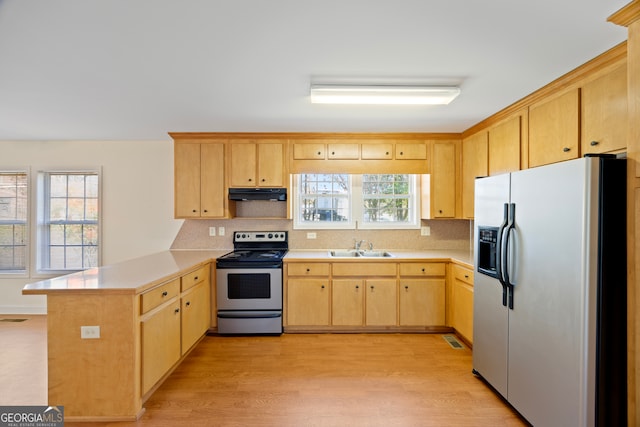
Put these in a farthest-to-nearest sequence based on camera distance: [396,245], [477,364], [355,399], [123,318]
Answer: [396,245] < [477,364] < [355,399] < [123,318]

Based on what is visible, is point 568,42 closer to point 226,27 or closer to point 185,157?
point 226,27

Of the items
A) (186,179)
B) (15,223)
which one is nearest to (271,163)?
(186,179)

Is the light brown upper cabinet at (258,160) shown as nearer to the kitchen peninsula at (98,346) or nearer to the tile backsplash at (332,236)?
the tile backsplash at (332,236)

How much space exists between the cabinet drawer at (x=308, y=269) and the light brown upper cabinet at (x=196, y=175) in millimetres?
1157

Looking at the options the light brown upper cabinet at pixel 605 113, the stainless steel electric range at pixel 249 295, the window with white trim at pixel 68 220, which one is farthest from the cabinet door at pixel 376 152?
the window with white trim at pixel 68 220

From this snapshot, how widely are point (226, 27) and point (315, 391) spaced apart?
2497 mm

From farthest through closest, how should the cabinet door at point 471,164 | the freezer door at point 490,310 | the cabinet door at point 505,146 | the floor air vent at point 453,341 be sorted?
the cabinet door at point 471,164 → the floor air vent at point 453,341 → the cabinet door at point 505,146 → the freezer door at point 490,310

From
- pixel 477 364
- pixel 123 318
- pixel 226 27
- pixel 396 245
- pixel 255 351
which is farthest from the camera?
pixel 396 245

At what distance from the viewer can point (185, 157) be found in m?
3.85

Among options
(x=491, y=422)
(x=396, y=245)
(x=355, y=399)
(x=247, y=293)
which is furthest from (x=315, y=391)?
(x=396, y=245)

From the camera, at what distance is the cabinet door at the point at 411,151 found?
3.89 meters

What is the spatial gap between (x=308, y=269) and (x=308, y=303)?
0.38m

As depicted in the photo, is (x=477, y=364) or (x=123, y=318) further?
(x=477, y=364)

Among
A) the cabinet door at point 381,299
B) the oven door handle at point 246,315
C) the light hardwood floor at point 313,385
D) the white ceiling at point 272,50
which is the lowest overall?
the light hardwood floor at point 313,385
